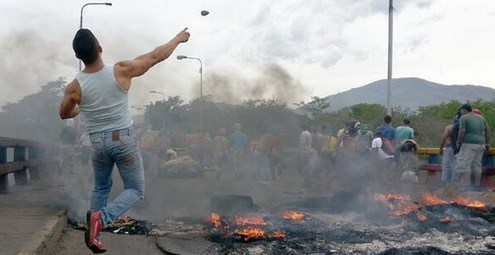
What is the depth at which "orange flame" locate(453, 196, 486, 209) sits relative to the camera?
363 inches

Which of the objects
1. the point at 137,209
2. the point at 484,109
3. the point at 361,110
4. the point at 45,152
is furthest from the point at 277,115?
the point at 484,109

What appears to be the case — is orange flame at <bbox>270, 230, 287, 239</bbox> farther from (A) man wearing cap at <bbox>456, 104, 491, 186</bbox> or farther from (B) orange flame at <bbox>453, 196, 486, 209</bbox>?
(A) man wearing cap at <bbox>456, 104, 491, 186</bbox>

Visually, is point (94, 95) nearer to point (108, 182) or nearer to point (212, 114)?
point (108, 182)

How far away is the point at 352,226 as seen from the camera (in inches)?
301

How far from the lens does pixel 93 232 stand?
4.41m

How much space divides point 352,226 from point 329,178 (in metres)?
6.57

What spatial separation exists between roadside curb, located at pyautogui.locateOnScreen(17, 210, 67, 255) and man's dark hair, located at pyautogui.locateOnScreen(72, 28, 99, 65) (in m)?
1.84

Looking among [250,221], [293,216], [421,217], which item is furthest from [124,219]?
[421,217]

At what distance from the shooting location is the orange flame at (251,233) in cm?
652

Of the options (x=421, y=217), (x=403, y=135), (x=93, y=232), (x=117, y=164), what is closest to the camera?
(x=93, y=232)

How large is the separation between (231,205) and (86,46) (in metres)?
4.27

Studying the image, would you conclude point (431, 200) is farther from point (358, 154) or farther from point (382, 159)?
point (382, 159)

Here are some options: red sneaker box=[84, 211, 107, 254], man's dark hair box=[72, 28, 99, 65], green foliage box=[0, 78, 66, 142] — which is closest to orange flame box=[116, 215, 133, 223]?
red sneaker box=[84, 211, 107, 254]

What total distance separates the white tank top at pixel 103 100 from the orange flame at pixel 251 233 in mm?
2481
